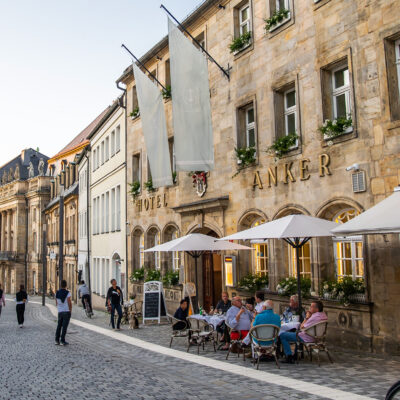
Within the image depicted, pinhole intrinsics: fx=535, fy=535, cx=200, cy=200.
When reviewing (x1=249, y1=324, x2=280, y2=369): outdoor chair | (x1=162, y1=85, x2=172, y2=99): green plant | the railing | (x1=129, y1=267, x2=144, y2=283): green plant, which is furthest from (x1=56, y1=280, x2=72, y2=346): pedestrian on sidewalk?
the railing

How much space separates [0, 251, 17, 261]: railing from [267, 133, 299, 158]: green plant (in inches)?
2331

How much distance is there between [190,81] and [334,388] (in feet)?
31.5

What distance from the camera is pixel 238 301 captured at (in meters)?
11.1

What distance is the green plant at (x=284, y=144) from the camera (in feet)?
44.2

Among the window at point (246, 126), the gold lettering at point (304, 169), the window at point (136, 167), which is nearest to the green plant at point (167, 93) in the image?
the window at point (136, 167)

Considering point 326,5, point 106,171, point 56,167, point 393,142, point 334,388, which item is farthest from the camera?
point 56,167

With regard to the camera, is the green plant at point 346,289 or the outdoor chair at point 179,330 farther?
the outdoor chair at point 179,330

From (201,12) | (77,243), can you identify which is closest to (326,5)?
(201,12)

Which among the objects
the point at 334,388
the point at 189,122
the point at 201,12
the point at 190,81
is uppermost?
the point at 201,12

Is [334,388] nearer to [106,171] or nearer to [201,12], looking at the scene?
[201,12]

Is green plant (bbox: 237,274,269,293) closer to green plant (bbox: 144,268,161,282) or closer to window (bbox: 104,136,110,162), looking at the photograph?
green plant (bbox: 144,268,161,282)

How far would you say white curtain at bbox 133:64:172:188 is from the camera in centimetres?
1691

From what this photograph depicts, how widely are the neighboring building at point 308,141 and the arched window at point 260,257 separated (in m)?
0.03

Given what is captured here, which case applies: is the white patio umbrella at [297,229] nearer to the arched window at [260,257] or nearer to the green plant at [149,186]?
the arched window at [260,257]
